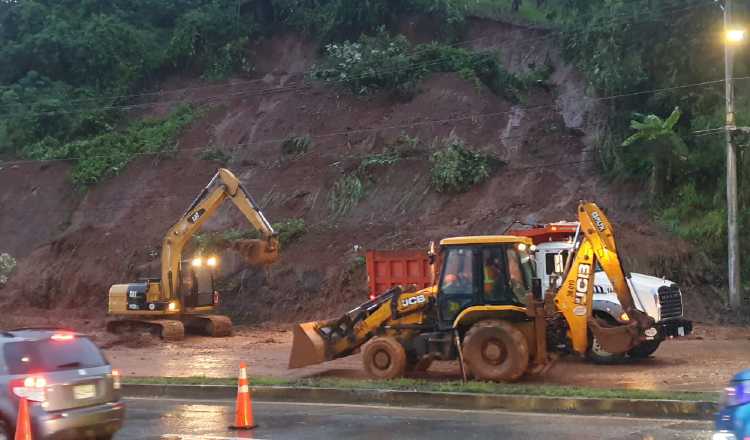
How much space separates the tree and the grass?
→ 16469 mm

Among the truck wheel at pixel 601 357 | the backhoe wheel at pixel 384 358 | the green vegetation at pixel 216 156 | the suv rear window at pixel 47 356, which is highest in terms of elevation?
the green vegetation at pixel 216 156

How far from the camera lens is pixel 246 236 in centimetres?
3562

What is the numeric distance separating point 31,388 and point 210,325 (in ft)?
61.8

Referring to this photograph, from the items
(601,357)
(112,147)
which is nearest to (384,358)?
(601,357)

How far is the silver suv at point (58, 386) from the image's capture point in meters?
10.1

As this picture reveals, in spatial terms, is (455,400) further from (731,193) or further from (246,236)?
(246,236)

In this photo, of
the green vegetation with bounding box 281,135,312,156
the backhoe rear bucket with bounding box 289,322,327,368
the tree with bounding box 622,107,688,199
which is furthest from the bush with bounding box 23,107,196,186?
the backhoe rear bucket with bounding box 289,322,327,368

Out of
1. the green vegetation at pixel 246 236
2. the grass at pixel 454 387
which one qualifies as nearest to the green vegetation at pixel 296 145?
the green vegetation at pixel 246 236

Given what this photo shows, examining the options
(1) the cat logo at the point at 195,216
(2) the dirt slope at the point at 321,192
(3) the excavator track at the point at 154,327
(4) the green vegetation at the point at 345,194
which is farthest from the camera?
(4) the green vegetation at the point at 345,194

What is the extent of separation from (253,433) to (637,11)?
25730mm

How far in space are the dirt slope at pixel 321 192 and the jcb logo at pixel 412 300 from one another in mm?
12866

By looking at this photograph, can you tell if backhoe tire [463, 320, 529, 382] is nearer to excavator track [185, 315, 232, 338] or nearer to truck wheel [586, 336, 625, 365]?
truck wheel [586, 336, 625, 365]

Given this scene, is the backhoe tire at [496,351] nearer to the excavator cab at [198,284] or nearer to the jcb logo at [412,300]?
the jcb logo at [412,300]

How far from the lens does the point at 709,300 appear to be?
27500 mm
